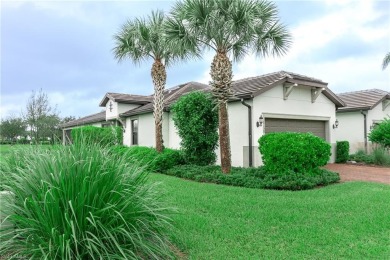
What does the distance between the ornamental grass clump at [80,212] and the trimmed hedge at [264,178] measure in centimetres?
605

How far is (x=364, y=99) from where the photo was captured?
65.2 ft

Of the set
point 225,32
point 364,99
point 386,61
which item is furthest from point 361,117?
point 225,32

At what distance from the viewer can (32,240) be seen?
3.25 meters

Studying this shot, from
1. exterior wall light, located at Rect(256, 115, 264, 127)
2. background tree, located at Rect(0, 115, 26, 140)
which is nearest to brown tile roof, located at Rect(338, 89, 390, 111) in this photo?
exterior wall light, located at Rect(256, 115, 264, 127)

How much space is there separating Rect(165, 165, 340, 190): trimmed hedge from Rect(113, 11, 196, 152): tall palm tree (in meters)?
4.67

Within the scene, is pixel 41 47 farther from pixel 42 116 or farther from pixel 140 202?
pixel 42 116

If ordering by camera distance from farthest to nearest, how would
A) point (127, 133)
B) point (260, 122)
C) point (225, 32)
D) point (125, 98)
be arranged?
point (125, 98) < point (127, 133) < point (260, 122) < point (225, 32)

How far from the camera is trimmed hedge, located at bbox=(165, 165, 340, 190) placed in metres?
9.19

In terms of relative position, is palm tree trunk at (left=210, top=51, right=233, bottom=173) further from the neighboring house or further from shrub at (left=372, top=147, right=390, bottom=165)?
the neighboring house

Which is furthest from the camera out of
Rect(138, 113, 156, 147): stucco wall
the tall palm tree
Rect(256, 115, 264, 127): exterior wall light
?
Rect(138, 113, 156, 147): stucco wall

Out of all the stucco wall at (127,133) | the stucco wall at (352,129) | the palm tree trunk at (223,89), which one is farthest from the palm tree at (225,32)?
the stucco wall at (127,133)

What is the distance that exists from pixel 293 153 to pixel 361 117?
11822 mm

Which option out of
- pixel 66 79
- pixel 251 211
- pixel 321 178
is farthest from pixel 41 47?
pixel 321 178

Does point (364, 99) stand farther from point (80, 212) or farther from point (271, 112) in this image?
point (80, 212)
